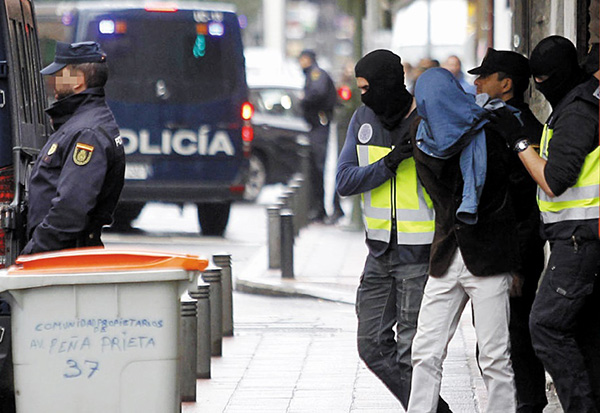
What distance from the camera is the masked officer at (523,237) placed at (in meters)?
6.64

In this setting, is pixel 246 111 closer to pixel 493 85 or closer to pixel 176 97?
pixel 176 97

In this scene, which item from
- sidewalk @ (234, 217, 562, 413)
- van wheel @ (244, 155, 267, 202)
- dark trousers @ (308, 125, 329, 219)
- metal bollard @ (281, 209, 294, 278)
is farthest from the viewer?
van wheel @ (244, 155, 267, 202)

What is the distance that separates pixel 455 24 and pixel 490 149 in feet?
104

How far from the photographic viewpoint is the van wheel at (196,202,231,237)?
17.2 m

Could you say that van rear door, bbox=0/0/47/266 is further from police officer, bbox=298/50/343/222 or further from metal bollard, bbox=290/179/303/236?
police officer, bbox=298/50/343/222

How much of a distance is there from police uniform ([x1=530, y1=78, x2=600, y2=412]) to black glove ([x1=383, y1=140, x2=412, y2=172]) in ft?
2.11

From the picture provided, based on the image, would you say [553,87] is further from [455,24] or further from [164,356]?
[455,24]

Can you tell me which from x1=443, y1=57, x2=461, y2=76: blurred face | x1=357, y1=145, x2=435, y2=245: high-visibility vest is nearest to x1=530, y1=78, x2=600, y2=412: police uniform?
x1=357, y1=145, x2=435, y2=245: high-visibility vest

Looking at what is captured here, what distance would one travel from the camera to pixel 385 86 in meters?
6.55

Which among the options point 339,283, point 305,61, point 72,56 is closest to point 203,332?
point 72,56

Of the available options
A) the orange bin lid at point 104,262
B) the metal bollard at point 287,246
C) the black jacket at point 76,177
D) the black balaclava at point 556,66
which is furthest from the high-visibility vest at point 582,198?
the metal bollard at point 287,246

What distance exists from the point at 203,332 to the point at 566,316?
3.12m

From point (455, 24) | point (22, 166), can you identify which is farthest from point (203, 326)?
point (455, 24)

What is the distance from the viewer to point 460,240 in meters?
6.21
